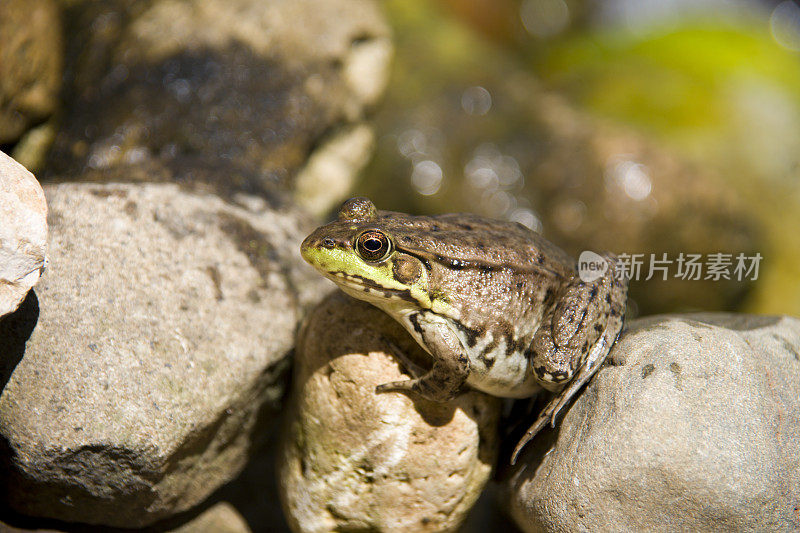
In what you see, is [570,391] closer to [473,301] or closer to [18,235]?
[473,301]

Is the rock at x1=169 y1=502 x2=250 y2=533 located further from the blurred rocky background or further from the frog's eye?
the frog's eye

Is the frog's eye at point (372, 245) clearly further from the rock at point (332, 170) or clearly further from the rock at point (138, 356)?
the rock at point (332, 170)

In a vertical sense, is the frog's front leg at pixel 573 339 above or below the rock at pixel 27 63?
above

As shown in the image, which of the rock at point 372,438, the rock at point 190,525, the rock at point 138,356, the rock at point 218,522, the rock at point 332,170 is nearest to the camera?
the rock at point 138,356

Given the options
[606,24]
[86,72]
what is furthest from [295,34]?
[606,24]

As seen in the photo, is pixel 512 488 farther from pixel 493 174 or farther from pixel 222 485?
pixel 493 174

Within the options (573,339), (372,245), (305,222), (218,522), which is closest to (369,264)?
(372,245)

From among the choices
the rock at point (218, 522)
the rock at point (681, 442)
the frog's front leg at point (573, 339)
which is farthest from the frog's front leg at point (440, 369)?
the rock at point (218, 522)
